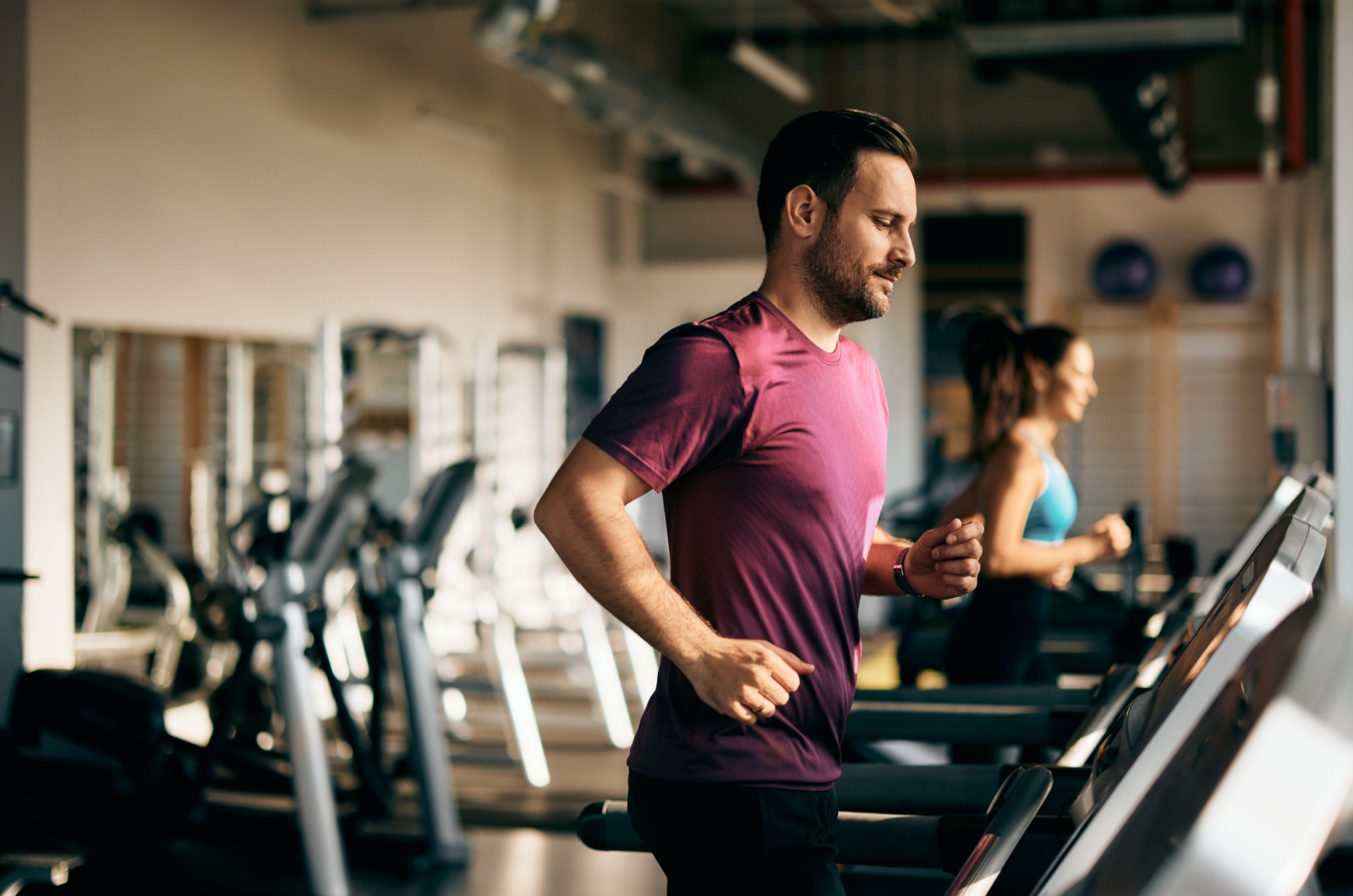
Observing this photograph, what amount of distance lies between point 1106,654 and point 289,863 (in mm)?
2547

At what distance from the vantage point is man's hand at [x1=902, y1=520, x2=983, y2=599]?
1460 millimetres

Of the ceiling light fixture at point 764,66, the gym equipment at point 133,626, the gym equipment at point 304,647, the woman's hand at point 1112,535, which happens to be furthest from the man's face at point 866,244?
the ceiling light fixture at point 764,66

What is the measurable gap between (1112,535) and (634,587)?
5.04ft

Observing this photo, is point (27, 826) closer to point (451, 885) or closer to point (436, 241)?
point (451, 885)

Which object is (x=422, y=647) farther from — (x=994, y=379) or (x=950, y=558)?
(x=950, y=558)

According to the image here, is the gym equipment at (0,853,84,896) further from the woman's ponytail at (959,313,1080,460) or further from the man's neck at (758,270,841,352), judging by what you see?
the man's neck at (758,270,841,352)

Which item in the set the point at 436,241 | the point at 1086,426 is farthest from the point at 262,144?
the point at 1086,426

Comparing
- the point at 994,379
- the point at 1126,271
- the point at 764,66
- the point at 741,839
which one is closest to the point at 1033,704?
the point at 994,379

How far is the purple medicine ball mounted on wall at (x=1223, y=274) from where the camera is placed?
392 inches

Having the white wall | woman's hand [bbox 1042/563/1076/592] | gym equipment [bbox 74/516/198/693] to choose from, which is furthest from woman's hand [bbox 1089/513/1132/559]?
gym equipment [bbox 74/516/198/693]

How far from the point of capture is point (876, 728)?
2.52 meters

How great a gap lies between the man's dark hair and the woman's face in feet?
5.17

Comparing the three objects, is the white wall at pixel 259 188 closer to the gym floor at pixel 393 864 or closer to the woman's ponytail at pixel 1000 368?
the gym floor at pixel 393 864

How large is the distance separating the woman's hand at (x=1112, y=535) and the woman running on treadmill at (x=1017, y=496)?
0.05 feet
